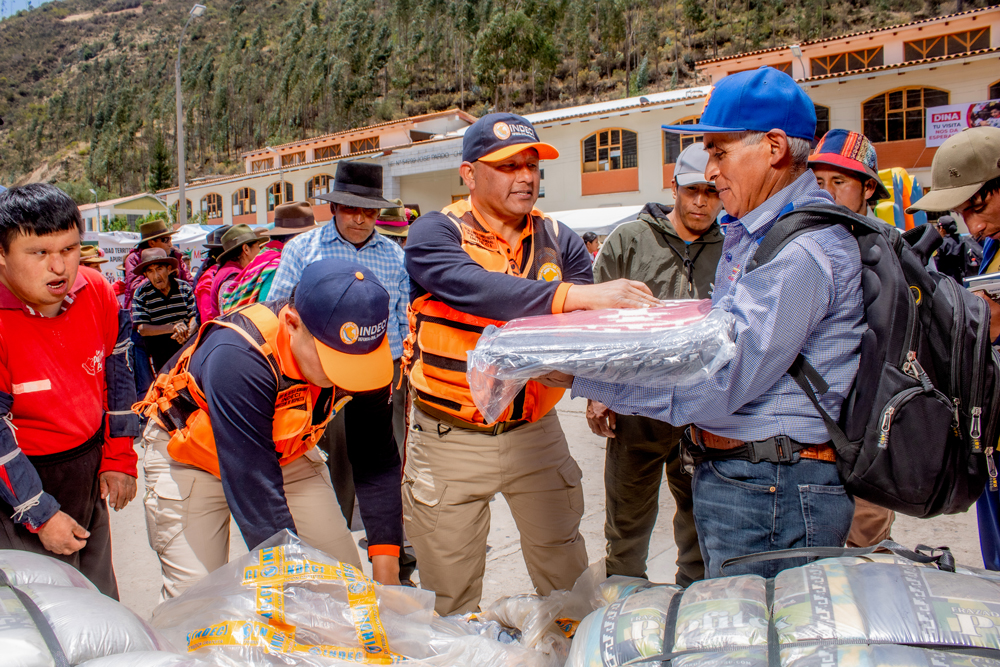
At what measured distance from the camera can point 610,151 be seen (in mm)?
24391

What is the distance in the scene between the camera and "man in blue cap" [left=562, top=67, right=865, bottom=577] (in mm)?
1475

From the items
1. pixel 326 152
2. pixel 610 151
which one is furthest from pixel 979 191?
pixel 326 152

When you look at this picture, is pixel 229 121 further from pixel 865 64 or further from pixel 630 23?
pixel 865 64

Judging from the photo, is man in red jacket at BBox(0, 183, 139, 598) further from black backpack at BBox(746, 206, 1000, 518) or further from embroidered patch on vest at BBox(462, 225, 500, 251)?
black backpack at BBox(746, 206, 1000, 518)

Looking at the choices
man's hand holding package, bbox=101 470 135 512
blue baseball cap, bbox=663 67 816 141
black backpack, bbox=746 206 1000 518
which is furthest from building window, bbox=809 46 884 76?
man's hand holding package, bbox=101 470 135 512

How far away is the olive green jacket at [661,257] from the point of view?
3.10 meters

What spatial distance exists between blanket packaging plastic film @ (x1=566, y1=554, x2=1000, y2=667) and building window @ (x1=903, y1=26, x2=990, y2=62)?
2709 cm

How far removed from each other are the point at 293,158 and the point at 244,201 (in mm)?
4157

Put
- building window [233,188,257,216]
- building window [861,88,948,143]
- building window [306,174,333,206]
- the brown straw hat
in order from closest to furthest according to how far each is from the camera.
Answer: the brown straw hat → building window [861,88,948,143] → building window [306,174,333,206] → building window [233,188,257,216]

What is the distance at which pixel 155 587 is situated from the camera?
358cm

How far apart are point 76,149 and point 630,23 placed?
8136 cm

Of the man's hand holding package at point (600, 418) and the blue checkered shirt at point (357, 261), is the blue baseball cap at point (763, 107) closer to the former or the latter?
the man's hand holding package at point (600, 418)

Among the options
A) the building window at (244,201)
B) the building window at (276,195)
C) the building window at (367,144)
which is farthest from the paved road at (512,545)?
the building window at (244,201)

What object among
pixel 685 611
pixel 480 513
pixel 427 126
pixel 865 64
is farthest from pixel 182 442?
pixel 427 126
